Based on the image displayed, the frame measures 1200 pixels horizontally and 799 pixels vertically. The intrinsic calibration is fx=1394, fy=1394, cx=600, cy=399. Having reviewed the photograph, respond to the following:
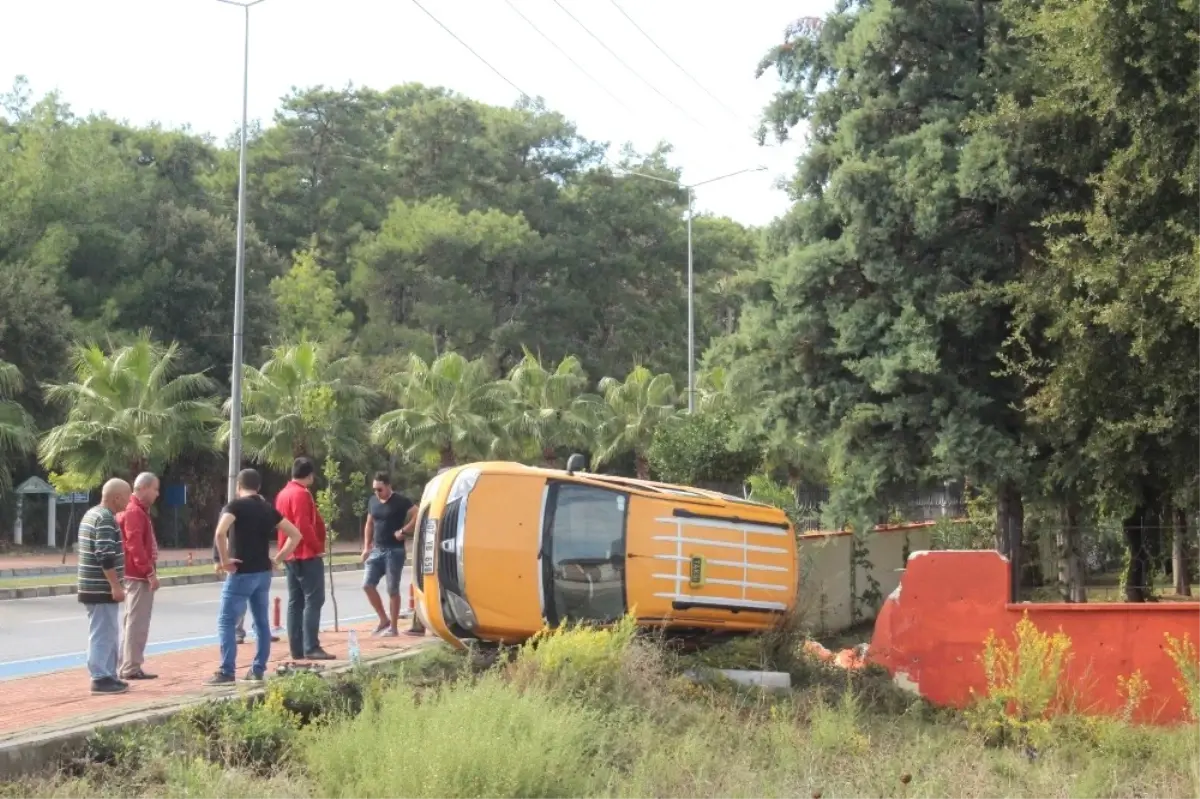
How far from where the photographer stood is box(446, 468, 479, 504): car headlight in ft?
39.7

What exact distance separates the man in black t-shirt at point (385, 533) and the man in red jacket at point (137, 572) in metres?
3.30

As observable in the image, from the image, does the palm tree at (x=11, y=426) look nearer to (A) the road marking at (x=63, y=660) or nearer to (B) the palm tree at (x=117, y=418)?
(B) the palm tree at (x=117, y=418)

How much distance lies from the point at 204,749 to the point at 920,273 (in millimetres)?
11120

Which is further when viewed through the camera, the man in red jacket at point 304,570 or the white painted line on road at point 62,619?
the white painted line on road at point 62,619

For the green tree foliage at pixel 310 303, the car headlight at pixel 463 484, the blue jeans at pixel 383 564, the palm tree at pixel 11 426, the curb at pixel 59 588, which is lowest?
the curb at pixel 59 588

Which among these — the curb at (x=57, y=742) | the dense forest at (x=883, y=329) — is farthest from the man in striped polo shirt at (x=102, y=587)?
the dense forest at (x=883, y=329)

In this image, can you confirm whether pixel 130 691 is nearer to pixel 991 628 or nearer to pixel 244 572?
pixel 244 572

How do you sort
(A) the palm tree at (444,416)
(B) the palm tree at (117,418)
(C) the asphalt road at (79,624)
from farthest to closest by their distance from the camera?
1. (A) the palm tree at (444,416)
2. (B) the palm tree at (117,418)
3. (C) the asphalt road at (79,624)

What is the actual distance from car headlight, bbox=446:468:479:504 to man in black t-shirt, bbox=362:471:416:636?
2.71 m

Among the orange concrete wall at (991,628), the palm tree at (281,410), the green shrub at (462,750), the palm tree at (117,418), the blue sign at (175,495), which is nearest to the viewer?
the green shrub at (462,750)


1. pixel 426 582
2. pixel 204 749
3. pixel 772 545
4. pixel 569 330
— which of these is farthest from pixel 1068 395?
pixel 569 330

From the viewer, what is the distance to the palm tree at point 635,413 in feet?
141

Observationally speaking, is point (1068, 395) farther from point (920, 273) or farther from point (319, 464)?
point (319, 464)

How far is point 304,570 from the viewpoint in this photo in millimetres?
12648
